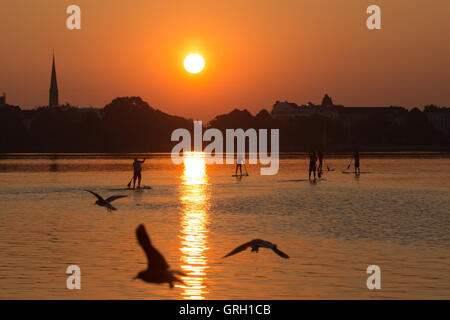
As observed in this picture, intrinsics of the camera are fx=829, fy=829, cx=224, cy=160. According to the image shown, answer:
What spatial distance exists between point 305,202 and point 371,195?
21.1 ft

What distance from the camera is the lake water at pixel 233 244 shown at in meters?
17.0

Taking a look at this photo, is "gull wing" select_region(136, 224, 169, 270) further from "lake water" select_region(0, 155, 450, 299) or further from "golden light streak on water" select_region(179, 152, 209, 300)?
"lake water" select_region(0, 155, 450, 299)

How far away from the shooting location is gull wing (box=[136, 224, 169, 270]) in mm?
8980

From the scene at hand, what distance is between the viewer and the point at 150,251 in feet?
30.5

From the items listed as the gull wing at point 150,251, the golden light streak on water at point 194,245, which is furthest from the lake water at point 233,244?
the gull wing at point 150,251

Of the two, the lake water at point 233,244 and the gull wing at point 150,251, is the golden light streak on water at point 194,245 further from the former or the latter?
the gull wing at point 150,251

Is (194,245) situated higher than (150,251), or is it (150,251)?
(150,251)

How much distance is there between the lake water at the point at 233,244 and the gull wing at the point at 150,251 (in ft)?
21.6

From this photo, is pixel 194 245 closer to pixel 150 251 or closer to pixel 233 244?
pixel 233 244

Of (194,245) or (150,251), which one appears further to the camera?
(194,245)

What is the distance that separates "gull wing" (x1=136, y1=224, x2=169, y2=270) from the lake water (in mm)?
6591

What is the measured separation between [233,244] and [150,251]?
13996 mm

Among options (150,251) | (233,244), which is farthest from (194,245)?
(150,251)
